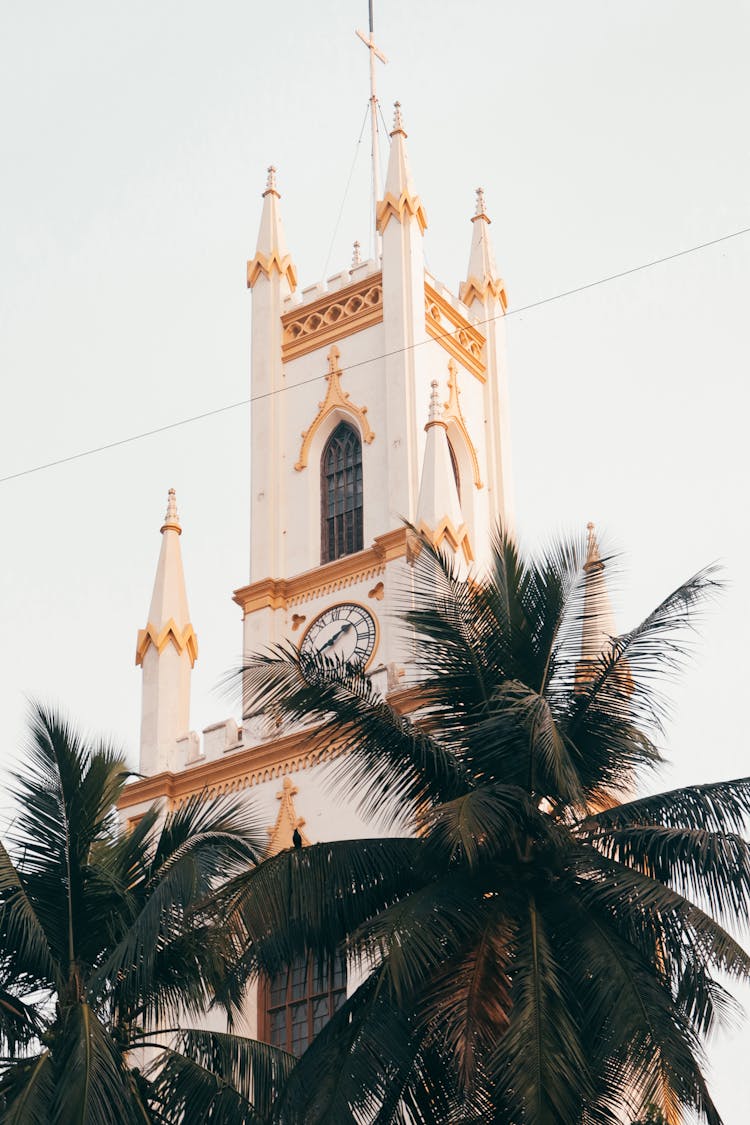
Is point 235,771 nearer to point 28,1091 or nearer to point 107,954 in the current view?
point 107,954

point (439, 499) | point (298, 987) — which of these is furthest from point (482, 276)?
point (298, 987)

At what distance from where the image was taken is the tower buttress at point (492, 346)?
44125 millimetres

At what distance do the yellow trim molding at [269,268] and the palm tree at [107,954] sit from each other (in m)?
25.8

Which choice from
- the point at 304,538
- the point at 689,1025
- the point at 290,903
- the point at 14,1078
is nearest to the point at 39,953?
the point at 14,1078

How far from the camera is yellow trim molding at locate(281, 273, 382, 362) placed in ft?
144

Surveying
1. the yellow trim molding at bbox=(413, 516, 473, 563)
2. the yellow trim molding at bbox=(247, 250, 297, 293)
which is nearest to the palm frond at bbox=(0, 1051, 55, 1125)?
the yellow trim molding at bbox=(413, 516, 473, 563)

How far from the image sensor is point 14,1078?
1977 cm

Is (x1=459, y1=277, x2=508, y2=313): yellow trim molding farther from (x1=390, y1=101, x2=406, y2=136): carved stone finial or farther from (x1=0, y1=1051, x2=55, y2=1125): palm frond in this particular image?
(x1=0, y1=1051, x2=55, y2=1125): palm frond

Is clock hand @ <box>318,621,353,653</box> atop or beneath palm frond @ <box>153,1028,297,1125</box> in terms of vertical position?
atop

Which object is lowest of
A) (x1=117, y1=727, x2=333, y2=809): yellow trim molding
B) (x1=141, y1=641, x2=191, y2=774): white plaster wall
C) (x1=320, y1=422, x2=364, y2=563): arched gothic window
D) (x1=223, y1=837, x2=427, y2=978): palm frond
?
(x1=223, y1=837, x2=427, y2=978): palm frond

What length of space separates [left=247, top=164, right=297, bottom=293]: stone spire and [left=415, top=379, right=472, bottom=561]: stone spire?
7.87 m

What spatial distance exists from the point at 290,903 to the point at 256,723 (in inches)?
749

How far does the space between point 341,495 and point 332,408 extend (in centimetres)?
203

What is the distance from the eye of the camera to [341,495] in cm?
4241
